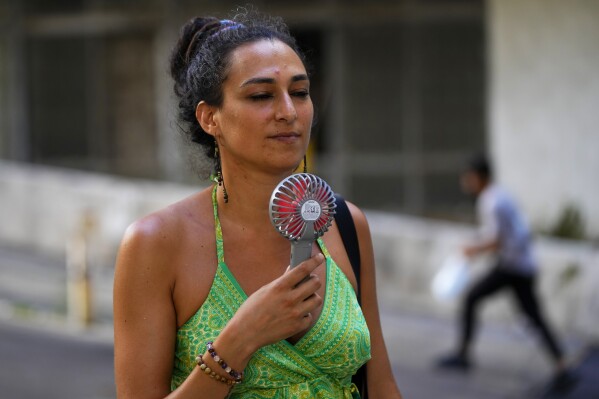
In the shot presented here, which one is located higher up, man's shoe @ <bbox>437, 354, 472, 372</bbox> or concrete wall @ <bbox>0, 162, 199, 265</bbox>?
concrete wall @ <bbox>0, 162, 199, 265</bbox>

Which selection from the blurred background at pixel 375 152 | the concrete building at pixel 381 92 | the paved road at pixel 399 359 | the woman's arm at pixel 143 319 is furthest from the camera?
the concrete building at pixel 381 92

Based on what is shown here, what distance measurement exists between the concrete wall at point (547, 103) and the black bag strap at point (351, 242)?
9.38m

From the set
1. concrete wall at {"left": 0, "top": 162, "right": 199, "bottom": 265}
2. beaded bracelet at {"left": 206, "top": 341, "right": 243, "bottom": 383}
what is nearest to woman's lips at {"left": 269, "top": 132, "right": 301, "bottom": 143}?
beaded bracelet at {"left": 206, "top": 341, "right": 243, "bottom": 383}

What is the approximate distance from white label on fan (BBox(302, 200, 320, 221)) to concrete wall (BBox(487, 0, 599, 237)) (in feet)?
32.7

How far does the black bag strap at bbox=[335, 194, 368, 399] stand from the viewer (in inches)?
108

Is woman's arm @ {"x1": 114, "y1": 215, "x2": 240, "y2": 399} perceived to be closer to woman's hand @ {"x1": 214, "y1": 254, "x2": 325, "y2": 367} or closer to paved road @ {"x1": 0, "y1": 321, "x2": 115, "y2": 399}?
woman's hand @ {"x1": 214, "y1": 254, "x2": 325, "y2": 367}

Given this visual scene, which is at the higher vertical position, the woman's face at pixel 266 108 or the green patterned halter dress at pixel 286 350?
the woman's face at pixel 266 108

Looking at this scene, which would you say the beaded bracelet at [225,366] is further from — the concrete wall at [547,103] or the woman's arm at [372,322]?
the concrete wall at [547,103]

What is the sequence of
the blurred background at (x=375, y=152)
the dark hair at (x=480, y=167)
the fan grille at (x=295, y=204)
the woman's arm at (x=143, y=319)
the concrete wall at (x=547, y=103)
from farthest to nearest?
the concrete wall at (x=547, y=103) < the blurred background at (x=375, y=152) < the dark hair at (x=480, y=167) < the woman's arm at (x=143, y=319) < the fan grille at (x=295, y=204)

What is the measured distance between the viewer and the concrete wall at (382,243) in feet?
32.0

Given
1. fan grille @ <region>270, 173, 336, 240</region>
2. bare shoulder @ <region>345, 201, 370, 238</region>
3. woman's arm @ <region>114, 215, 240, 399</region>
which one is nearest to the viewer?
fan grille @ <region>270, 173, 336, 240</region>

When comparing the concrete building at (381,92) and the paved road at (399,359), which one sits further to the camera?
the concrete building at (381,92)

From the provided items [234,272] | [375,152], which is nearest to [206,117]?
[234,272]

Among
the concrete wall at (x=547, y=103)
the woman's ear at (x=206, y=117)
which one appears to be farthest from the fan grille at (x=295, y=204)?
the concrete wall at (x=547, y=103)
